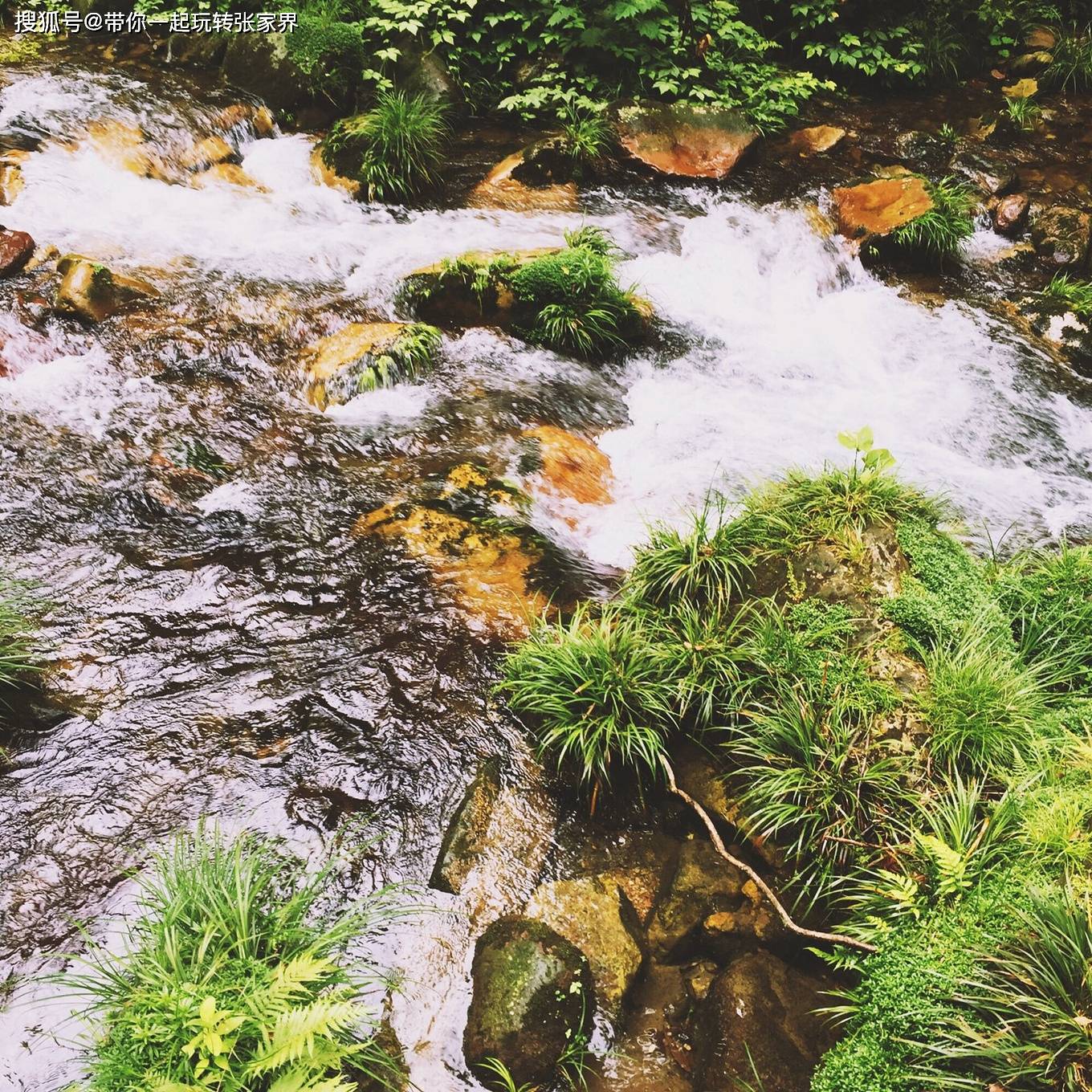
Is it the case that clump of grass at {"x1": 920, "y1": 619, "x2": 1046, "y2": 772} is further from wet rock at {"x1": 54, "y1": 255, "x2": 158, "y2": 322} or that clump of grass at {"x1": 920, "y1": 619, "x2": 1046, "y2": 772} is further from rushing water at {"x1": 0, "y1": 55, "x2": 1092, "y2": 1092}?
wet rock at {"x1": 54, "y1": 255, "x2": 158, "y2": 322}

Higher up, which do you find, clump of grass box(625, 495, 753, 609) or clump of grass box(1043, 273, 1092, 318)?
clump of grass box(1043, 273, 1092, 318)

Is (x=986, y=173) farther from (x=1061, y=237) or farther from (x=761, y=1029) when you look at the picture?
(x=761, y=1029)

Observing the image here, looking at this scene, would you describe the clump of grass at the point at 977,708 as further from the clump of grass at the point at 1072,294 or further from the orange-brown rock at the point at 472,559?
the clump of grass at the point at 1072,294

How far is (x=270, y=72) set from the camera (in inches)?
434

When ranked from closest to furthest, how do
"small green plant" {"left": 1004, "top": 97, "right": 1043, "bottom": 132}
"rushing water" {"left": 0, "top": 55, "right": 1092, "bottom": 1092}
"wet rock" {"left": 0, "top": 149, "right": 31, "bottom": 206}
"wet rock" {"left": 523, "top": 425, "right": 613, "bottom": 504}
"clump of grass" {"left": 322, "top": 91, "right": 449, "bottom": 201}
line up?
"rushing water" {"left": 0, "top": 55, "right": 1092, "bottom": 1092}
"wet rock" {"left": 523, "top": 425, "right": 613, "bottom": 504}
"wet rock" {"left": 0, "top": 149, "right": 31, "bottom": 206}
"clump of grass" {"left": 322, "top": 91, "right": 449, "bottom": 201}
"small green plant" {"left": 1004, "top": 97, "right": 1043, "bottom": 132}

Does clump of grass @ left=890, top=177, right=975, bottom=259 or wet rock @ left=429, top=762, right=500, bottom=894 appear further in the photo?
clump of grass @ left=890, top=177, right=975, bottom=259

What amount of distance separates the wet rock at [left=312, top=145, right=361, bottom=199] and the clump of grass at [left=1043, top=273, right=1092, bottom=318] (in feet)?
29.0

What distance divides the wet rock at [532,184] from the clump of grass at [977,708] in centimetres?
801

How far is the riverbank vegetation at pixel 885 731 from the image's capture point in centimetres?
302

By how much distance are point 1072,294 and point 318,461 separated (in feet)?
29.6

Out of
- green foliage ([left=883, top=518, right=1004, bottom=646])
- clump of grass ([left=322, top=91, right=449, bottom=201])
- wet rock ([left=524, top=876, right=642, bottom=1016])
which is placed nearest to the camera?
wet rock ([left=524, top=876, right=642, bottom=1016])

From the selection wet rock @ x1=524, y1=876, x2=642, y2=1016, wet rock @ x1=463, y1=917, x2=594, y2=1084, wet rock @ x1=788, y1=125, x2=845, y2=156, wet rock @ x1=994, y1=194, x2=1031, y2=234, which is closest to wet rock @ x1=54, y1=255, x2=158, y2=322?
wet rock @ x1=524, y1=876, x2=642, y2=1016

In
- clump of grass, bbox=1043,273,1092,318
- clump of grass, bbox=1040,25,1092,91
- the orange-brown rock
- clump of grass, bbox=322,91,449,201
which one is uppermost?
clump of grass, bbox=1040,25,1092,91

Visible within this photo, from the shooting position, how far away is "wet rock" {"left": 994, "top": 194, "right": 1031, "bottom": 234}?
10164 mm
